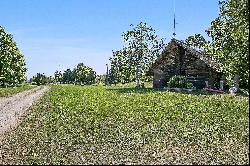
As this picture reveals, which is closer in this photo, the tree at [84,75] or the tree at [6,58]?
the tree at [6,58]

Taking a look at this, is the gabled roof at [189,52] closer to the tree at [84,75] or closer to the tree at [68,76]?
the tree at [84,75]

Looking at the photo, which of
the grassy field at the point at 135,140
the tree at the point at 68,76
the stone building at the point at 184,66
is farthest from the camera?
the tree at the point at 68,76

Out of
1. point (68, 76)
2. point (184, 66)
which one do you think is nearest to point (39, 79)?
point (68, 76)

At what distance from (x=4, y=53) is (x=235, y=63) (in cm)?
6423

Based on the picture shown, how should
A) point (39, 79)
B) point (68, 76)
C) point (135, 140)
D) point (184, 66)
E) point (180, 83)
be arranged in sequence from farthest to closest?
point (68, 76) < point (39, 79) < point (184, 66) < point (180, 83) < point (135, 140)

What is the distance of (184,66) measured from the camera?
149 ft

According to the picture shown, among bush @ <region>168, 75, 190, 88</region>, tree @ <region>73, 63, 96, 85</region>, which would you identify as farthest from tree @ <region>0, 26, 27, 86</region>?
tree @ <region>73, 63, 96, 85</region>

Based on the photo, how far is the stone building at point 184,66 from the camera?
41906 millimetres

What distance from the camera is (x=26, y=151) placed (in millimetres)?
10102

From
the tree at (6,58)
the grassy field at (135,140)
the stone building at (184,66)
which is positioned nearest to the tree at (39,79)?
the tree at (6,58)

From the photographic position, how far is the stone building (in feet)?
137

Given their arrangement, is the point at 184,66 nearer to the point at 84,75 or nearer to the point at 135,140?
the point at 135,140

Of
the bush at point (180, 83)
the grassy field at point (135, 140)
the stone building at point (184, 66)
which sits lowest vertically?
the grassy field at point (135, 140)

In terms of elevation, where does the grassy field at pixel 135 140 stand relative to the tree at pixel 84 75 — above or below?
below
